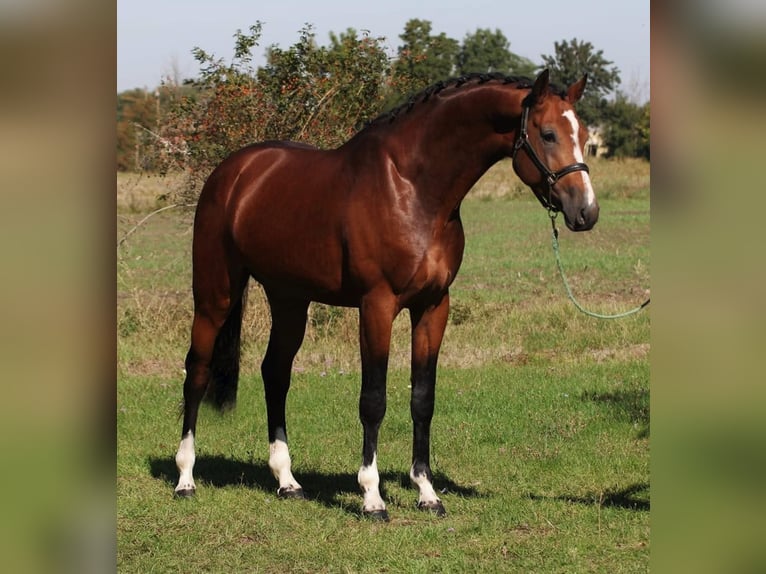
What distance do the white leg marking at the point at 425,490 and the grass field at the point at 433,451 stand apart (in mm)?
116

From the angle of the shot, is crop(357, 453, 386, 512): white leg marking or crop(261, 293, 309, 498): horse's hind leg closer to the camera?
crop(357, 453, 386, 512): white leg marking

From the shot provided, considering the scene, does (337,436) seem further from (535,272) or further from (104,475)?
(535,272)

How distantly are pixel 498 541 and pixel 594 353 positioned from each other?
5224 millimetres

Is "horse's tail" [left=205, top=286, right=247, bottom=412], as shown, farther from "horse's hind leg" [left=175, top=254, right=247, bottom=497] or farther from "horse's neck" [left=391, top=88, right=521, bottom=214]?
"horse's neck" [left=391, top=88, right=521, bottom=214]

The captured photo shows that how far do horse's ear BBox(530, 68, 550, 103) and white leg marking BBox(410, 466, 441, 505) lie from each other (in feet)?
7.09

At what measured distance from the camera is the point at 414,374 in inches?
222

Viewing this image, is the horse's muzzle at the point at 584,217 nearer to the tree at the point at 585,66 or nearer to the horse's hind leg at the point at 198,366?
the horse's hind leg at the point at 198,366

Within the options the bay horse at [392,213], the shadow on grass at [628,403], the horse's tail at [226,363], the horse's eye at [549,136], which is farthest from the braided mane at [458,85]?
the shadow on grass at [628,403]

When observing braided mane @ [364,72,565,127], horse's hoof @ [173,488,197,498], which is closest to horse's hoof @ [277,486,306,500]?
horse's hoof @ [173,488,197,498]

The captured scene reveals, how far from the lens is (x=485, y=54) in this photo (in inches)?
2894

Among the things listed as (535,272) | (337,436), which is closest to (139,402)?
(337,436)

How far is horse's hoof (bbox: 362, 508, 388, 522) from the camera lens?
210 inches

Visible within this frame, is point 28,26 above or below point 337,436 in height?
above

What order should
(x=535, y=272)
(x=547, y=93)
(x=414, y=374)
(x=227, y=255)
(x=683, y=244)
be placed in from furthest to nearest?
(x=535, y=272), (x=227, y=255), (x=414, y=374), (x=547, y=93), (x=683, y=244)
